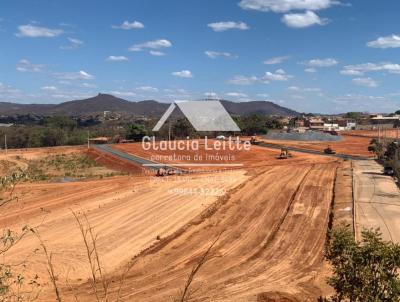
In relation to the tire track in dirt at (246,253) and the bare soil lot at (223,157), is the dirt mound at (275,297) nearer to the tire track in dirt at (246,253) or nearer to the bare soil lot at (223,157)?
the tire track in dirt at (246,253)

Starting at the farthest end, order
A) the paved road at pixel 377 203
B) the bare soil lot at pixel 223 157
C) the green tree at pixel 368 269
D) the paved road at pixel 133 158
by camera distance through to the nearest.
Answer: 1. the bare soil lot at pixel 223 157
2. the paved road at pixel 133 158
3. the paved road at pixel 377 203
4. the green tree at pixel 368 269

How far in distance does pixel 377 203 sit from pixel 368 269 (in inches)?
847

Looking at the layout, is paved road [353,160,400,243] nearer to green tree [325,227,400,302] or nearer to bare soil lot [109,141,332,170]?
bare soil lot [109,141,332,170]

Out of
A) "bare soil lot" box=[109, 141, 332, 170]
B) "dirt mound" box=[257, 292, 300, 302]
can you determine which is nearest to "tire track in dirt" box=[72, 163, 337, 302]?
"dirt mound" box=[257, 292, 300, 302]

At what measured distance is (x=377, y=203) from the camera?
27531 mm

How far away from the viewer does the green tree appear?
759 centimetres

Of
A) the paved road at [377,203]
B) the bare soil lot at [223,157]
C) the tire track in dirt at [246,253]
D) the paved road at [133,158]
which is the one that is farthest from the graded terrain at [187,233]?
the bare soil lot at [223,157]

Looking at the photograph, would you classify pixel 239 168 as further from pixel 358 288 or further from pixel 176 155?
pixel 358 288

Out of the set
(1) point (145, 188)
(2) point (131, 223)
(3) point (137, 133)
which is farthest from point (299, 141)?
(2) point (131, 223)

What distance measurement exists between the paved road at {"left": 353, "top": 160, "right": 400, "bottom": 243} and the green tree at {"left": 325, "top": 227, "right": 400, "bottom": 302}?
12653 millimetres

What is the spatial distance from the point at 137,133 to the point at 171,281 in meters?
72.4

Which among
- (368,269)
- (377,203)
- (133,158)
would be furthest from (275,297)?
(133,158)

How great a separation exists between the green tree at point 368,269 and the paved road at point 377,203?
41.5 feet

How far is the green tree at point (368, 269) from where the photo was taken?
7.59 meters
